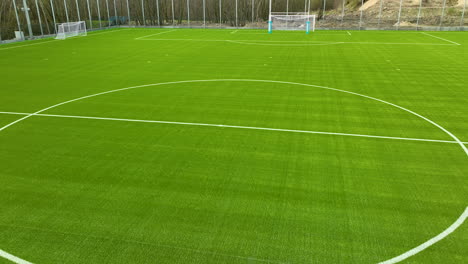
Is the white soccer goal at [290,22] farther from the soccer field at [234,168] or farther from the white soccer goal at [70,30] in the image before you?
the soccer field at [234,168]

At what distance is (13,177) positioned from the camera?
212 inches

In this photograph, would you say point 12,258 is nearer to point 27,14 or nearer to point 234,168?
point 234,168

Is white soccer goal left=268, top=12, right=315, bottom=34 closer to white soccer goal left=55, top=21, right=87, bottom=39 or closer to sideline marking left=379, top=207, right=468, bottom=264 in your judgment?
white soccer goal left=55, top=21, right=87, bottom=39

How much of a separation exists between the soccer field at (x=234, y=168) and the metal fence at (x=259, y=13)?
2008 centimetres

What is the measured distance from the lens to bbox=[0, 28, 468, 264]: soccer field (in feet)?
13.0

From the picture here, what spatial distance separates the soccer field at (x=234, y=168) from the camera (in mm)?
3963

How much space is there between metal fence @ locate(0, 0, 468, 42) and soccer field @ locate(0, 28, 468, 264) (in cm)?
2008

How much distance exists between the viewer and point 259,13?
107 feet

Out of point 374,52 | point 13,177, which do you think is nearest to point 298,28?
point 374,52

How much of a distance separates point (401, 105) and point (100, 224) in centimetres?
733

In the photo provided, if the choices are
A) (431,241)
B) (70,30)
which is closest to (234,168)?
(431,241)

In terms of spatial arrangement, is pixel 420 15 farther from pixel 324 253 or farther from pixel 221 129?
pixel 324 253

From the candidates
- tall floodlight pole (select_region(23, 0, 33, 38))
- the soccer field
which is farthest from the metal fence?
the soccer field

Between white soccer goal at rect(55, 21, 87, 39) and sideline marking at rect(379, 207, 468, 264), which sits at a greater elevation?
white soccer goal at rect(55, 21, 87, 39)
